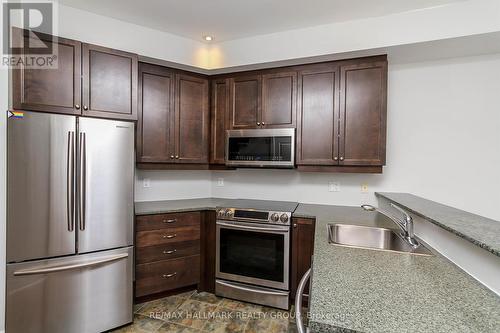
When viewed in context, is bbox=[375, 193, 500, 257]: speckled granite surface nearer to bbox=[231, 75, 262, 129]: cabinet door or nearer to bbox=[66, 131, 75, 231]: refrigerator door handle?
bbox=[231, 75, 262, 129]: cabinet door

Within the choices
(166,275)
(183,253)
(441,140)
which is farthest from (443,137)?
(166,275)

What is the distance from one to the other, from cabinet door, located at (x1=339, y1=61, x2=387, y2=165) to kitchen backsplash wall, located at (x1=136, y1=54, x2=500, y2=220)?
1.25 feet

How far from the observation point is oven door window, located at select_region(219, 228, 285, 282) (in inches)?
91.9

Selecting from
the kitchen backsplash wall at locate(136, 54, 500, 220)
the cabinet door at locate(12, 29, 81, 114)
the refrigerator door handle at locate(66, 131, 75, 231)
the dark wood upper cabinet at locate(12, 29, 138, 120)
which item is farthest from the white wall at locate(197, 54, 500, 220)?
the cabinet door at locate(12, 29, 81, 114)

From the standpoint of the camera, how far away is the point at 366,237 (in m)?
1.83

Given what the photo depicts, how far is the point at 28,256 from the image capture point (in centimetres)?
175

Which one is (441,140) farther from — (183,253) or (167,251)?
(167,251)

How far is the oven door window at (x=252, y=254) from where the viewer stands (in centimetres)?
233

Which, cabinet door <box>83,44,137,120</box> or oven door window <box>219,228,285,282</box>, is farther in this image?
oven door window <box>219,228,285,282</box>

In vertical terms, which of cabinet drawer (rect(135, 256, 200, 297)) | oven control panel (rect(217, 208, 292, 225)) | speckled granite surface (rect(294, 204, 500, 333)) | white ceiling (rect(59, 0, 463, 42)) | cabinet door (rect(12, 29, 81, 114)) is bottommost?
cabinet drawer (rect(135, 256, 200, 297))

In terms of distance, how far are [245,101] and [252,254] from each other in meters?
1.66

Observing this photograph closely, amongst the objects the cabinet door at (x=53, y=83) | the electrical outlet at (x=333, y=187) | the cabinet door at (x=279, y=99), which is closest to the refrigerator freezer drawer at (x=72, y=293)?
the cabinet door at (x=53, y=83)

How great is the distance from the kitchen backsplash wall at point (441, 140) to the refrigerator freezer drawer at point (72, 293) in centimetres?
99

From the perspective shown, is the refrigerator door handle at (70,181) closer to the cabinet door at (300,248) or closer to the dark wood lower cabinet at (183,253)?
the dark wood lower cabinet at (183,253)
